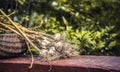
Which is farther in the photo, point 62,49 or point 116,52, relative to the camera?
point 116,52

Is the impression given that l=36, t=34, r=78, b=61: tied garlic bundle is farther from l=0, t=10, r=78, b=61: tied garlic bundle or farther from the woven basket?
the woven basket

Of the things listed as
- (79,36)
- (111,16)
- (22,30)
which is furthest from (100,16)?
(22,30)

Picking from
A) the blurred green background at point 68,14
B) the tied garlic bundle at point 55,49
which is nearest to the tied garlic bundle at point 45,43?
the tied garlic bundle at point 55,49

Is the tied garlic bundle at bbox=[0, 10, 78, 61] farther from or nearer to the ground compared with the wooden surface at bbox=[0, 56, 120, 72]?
farther from the ground

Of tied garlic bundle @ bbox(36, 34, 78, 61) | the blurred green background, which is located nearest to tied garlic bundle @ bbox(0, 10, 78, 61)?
tied garlic bundle @ bbox(36, 34, 78, 61)

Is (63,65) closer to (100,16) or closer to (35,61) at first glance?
(35,61)

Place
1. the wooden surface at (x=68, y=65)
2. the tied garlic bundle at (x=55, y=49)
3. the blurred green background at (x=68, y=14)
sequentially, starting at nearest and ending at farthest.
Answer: the wooden surface at (x=68, y=65), the tied garlic bundle at (x=55, y=49), the blurred green background at (x=68, y=14)

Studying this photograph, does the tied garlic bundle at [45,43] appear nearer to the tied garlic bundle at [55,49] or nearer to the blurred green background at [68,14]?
the tied garlic bundle at [55,49]
